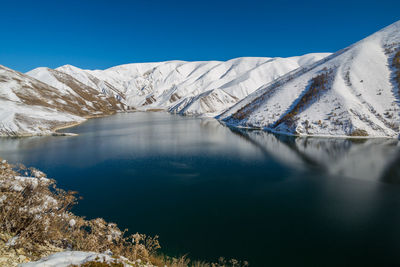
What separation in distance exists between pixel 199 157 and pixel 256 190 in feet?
42.4

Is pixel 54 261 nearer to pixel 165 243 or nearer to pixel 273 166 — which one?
pixel 165 243

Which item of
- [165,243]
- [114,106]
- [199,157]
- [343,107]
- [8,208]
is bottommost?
[165,243]

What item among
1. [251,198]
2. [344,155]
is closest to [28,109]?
[251,198]

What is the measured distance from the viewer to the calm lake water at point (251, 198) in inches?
458

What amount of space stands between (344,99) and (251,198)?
4845 centimetres

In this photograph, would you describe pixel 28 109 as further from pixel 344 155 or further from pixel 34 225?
pixel 344 155

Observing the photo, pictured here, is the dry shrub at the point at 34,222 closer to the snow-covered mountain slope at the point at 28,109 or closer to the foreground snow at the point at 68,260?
the foreground snow at the point at 68,260

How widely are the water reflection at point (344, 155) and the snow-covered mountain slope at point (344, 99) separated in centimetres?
600

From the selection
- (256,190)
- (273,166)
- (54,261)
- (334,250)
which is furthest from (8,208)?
(273,166)

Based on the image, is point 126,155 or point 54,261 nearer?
point 54,261

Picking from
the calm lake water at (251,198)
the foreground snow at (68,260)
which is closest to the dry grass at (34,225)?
the foreground snow at (68,260)

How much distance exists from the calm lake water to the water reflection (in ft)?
0.42

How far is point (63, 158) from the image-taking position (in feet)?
101

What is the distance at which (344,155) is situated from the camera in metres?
31.3
